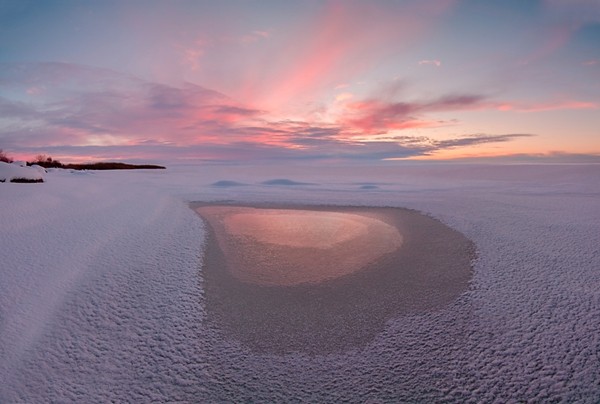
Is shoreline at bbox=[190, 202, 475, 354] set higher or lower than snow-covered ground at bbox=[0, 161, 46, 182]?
lower

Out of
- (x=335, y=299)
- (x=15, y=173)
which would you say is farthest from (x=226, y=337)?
(x=15, y=173)

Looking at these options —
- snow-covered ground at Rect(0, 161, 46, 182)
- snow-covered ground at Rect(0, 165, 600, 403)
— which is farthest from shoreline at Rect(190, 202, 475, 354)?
snow-covered ground at Rect(0, 161, 46, 182)

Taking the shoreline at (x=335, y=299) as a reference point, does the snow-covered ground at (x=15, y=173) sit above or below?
above

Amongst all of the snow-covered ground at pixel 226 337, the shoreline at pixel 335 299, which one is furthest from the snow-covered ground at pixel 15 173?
the shoreline at pixel 335 299

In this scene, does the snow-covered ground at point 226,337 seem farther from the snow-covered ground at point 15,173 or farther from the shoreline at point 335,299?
the snow-covered ground at point 15,173

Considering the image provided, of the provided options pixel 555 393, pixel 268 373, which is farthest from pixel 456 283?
pixel 268 373

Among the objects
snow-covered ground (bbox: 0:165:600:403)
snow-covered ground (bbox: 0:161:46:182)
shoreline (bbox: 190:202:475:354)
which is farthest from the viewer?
snow-covered ground (bbox: 0:161:46:182)

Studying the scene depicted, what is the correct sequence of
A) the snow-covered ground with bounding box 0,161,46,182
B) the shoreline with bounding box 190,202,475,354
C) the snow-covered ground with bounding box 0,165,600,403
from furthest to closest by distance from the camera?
1. the snow-covered ground with bounding box 0,161,46,182
2. the shoreline with bounding box 190,202,475,354
3. the snow-covered ground with bounding box 0,165,600,403

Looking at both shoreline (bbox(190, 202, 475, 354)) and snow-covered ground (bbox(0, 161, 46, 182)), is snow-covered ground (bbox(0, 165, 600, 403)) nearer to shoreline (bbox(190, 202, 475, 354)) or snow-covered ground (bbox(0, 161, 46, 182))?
shoreline (bbox(190, 202, 475, 354))

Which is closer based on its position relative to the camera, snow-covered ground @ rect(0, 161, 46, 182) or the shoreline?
the shoreline

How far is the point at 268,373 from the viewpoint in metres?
3.84

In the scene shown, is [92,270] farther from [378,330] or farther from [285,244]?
[378,330]

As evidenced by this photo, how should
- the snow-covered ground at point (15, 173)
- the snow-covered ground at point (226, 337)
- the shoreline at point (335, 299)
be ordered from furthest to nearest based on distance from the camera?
1. the snow-covered ground at point (15, 173)
2. the shoreline at point (335, 299)
3. the snow-covered ground at point (226, 337)

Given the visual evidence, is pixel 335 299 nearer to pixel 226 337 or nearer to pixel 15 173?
pixel 226 337
